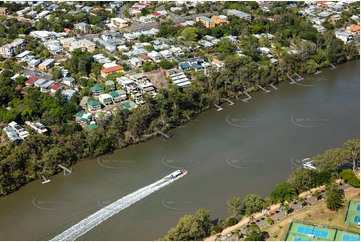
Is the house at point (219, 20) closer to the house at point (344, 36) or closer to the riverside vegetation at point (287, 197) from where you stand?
the house at point (344, 36)

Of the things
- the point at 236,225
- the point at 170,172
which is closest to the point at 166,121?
the point at 170,172

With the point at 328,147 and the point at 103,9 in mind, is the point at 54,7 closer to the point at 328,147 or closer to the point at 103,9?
the point at 103,9

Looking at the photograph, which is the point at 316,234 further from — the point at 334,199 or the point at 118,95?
the point at 118,95

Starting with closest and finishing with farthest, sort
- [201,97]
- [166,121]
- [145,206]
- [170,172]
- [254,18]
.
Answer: [145,206] → [170,172] → [166,121] → [201,97] → [254,18]

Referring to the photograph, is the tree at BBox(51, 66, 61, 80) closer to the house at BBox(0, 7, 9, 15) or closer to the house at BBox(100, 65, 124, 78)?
the house at BBox(100, 65, 124, 78)

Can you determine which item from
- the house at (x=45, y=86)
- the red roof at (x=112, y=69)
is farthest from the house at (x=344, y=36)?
the house at (x=45, y=86)

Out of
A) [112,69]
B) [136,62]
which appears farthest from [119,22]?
[112,69]

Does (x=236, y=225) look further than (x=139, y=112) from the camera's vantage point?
No
